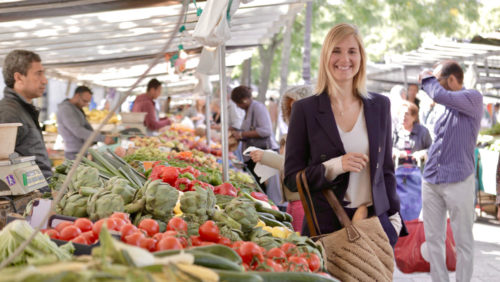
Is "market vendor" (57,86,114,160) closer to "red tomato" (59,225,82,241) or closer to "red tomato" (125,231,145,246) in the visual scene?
"red tomato" (59,225,82,241)

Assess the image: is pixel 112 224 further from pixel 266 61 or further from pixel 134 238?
pixel 266 61

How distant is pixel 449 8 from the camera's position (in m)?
20.7

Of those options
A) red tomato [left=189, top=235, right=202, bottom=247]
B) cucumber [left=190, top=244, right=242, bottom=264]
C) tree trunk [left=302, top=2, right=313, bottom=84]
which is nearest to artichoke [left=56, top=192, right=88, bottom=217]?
red tomato [left=189, top=235, right=202, bottom=247]

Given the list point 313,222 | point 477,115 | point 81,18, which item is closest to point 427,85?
point 477,115

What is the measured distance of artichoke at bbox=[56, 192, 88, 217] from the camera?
285cm

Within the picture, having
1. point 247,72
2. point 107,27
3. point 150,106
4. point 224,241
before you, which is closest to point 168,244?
point 224,241

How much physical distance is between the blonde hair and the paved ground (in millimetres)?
4081

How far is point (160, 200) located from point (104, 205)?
27 cm

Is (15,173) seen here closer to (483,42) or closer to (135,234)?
(135,234)

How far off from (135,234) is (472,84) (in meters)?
10.2

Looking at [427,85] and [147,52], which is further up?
[147,52]

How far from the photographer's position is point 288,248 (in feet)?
8.04

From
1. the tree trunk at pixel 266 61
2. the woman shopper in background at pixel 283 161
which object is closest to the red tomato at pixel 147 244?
the woman shopper in background at pixel 283 161

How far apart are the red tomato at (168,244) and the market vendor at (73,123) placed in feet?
23.3
